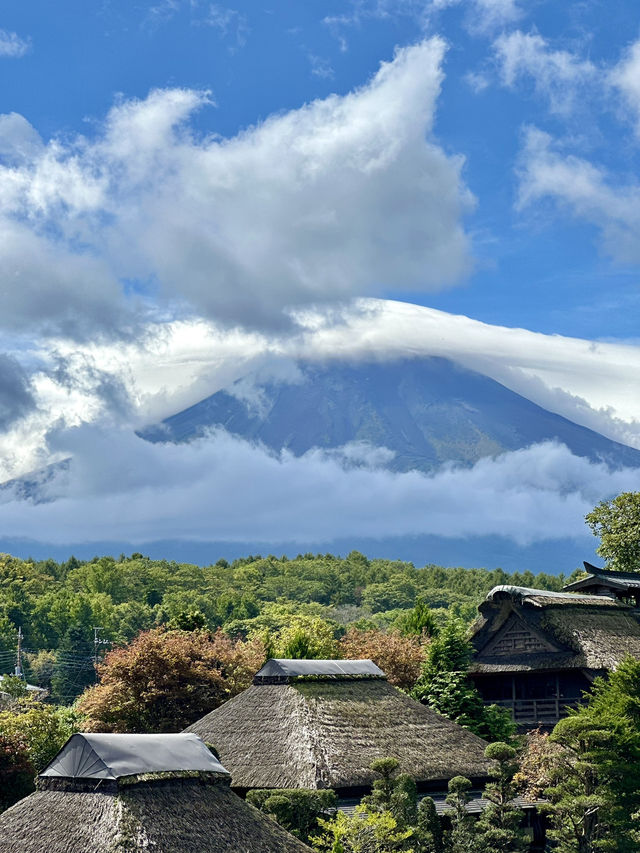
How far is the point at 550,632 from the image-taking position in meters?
47.4

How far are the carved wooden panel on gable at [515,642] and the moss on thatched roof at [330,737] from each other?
8.56 meters

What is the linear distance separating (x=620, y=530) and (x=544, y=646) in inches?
915

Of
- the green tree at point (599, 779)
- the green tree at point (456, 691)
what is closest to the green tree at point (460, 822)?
the green tree at point (599, 779)

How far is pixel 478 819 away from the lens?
3469 centimetres

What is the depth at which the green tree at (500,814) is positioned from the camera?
3284 cm

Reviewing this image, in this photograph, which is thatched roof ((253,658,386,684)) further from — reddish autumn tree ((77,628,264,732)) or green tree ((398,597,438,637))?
green tree ((398,597,438,637))

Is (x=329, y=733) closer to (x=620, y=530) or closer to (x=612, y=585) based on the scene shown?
(x=612, y=585)

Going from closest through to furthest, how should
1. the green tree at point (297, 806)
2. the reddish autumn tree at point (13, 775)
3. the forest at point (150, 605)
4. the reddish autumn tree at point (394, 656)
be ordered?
the green tree at point (297, 806) → the reddish autumn tree at point (13, 775) → the reddish autumn tree at point (394, 656) → the forest at point (150, 605)

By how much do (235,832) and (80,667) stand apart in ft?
305

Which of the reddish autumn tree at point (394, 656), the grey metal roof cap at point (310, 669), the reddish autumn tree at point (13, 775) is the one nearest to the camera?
the reddish autumn tree at point (13, 775)

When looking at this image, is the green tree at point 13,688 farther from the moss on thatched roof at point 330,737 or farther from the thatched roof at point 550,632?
the thatched roof at point 550,632

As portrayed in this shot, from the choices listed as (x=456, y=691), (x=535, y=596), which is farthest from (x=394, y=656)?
(x=535, y=596)

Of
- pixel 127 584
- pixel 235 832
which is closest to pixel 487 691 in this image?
pixel 235 832

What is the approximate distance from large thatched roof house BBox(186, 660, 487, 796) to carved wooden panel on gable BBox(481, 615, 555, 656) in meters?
8.42
